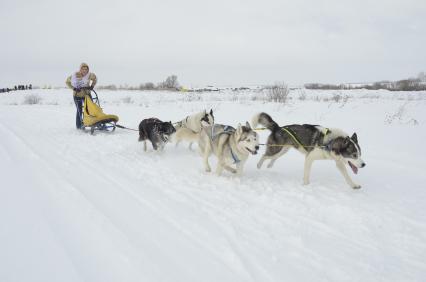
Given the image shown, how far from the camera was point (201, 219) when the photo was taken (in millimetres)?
3049

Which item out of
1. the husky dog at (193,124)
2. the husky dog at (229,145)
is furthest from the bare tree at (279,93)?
the husky dog at (229,145)

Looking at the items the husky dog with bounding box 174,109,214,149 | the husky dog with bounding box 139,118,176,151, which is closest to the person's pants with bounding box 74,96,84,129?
the husky dog with bounding box 139,118,176,151

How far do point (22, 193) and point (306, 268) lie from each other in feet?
10.2

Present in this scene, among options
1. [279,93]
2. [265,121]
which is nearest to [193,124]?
[265,121]

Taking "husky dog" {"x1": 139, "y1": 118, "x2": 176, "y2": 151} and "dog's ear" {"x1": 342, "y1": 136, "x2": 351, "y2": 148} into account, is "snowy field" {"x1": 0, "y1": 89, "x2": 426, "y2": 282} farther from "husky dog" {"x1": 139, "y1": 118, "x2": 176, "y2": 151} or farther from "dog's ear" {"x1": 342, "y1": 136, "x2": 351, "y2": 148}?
"dog's ear" {"x1": 342, "y1": 136, "x2": 351, "y2": 148}

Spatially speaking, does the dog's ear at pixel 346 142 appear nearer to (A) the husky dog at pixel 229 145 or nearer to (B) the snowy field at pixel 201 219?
(B) the snowy field at pixel 201 219

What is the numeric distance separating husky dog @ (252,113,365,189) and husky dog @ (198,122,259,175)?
636 mm

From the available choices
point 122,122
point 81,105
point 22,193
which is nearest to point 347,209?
point 22,193

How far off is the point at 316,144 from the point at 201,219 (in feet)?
7.28

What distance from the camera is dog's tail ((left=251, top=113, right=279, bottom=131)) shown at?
4988mm

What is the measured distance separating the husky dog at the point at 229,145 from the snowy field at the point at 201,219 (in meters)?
0.24

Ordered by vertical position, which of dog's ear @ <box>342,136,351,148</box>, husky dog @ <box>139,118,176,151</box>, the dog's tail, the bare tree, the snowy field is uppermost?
the bare tree

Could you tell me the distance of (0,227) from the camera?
2.58 meters

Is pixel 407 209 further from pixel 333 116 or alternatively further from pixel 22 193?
pixel 333 116
